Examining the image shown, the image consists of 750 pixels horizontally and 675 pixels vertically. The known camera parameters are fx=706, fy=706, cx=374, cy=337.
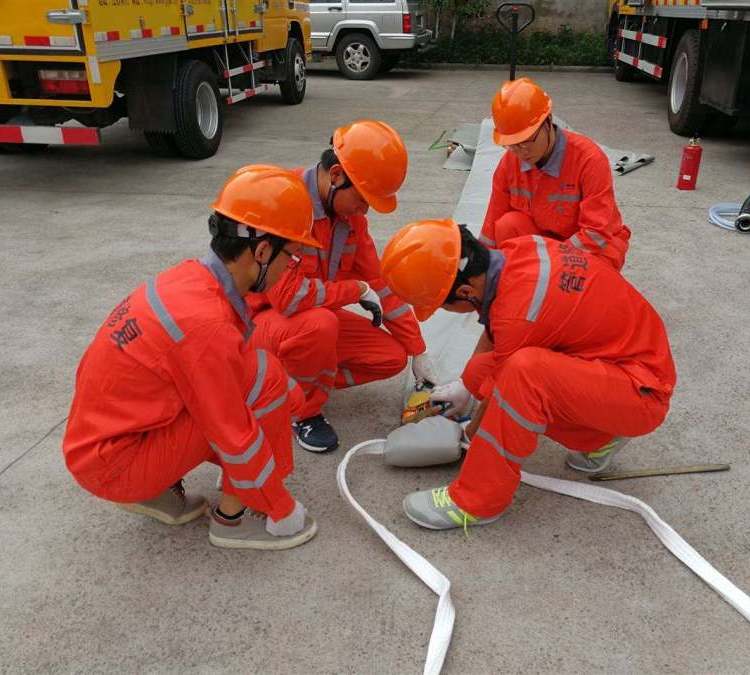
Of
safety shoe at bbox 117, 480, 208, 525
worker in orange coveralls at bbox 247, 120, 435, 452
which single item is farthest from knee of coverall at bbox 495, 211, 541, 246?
safety shoe at bbox 117, 480, 208, 525

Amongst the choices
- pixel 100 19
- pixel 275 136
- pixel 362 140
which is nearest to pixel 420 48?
pixel 275 136

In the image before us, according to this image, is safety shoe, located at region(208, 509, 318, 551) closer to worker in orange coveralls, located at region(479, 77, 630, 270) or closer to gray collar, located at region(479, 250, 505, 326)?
gray collar, located at region(479, 250, 505, 326)

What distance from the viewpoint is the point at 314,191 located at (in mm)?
2553

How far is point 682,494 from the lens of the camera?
2.48 m

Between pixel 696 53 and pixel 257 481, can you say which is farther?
pixel 696 53

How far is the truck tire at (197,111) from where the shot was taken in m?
6.53

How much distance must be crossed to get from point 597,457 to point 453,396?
22.2 inches

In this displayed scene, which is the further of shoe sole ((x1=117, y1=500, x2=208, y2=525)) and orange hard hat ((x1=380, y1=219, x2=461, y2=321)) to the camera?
shoe sole ((x1=117, y1=500, x2=208, y2=525))

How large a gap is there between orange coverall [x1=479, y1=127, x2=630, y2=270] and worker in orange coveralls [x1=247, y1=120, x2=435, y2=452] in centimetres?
77

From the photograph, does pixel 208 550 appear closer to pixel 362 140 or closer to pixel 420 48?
pixel 362 140

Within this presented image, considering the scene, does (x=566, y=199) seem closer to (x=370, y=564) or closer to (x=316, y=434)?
(x=316, y=434)

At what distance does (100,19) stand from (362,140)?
3.76 m

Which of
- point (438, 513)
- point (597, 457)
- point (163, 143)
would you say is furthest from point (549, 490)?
point (163, 143)

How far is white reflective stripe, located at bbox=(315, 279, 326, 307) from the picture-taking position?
2.63m
